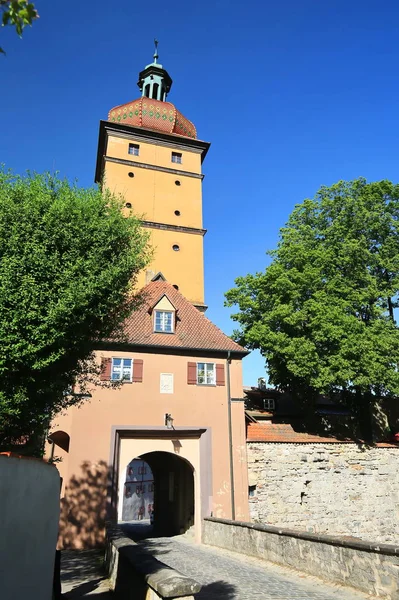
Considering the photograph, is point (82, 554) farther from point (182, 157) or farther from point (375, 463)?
point (182, 157)

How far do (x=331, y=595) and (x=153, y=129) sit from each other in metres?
27.6

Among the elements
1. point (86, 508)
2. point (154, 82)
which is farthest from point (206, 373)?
point (154, 82)

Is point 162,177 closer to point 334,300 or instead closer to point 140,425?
point 334,300

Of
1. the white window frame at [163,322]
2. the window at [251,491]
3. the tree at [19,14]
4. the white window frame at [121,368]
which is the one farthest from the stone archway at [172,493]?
the tree at [19,14]

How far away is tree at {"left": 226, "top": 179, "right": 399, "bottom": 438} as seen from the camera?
1864 centimetres

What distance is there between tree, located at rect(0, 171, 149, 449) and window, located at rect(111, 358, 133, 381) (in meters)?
6.53

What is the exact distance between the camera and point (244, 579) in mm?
8633

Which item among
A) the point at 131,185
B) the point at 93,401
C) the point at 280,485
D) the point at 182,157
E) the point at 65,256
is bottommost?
the point at 280,485

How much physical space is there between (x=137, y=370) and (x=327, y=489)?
376 inches

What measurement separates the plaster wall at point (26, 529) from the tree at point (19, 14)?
418 cm

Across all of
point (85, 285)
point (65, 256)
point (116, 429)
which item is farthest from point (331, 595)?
point (116, 429)

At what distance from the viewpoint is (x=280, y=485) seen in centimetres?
1705

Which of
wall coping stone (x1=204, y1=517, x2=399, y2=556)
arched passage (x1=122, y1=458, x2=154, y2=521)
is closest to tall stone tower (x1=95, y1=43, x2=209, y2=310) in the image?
wall coping stone (x1=204, y1=517, x2=399, y2=556)

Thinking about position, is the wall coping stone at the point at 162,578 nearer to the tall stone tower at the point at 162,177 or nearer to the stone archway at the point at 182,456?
the stone archway at the point at 182,456
